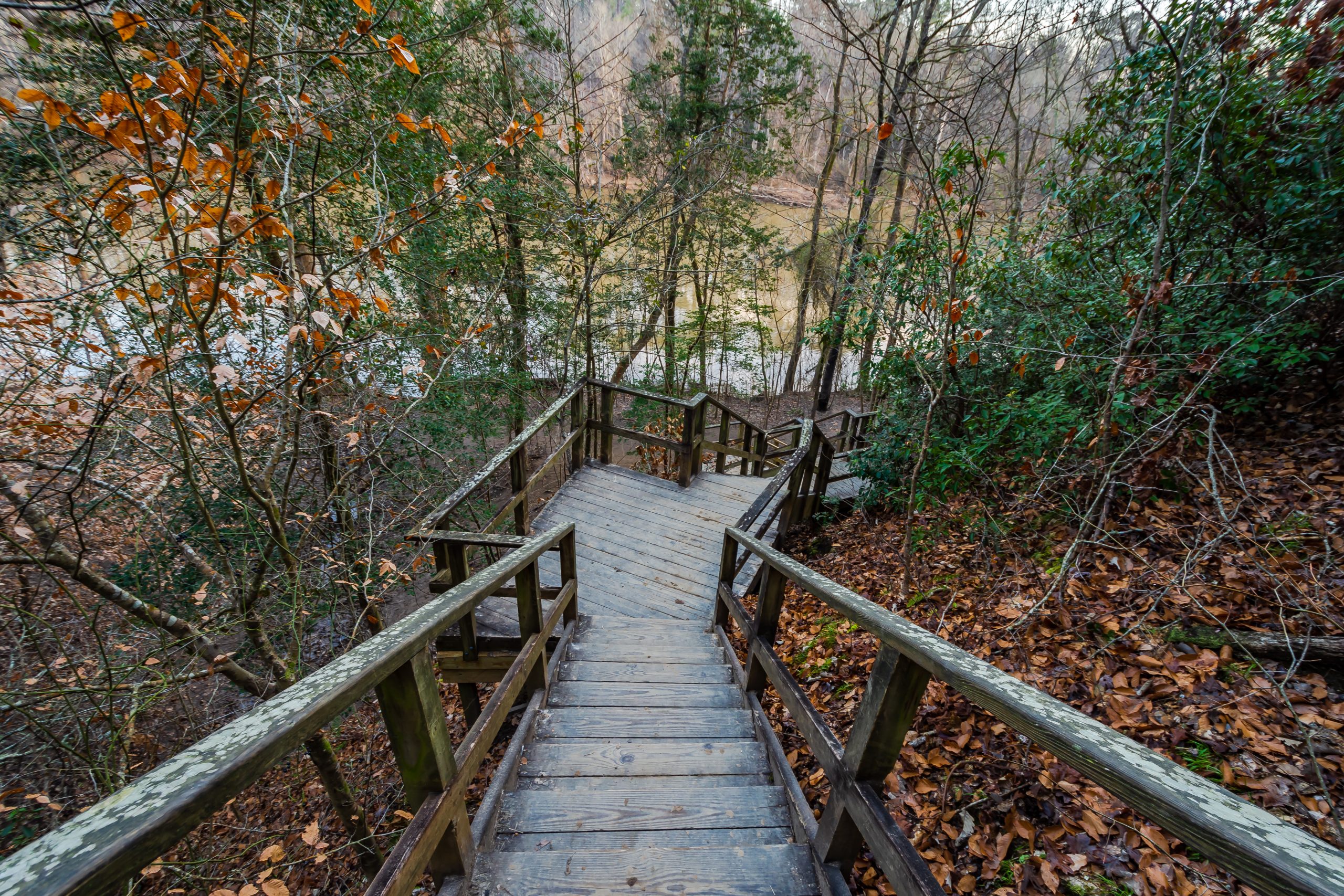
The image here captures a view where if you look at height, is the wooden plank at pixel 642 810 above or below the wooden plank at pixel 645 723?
above

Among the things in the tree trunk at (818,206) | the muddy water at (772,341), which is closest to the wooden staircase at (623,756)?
the muddy water at (772,341)

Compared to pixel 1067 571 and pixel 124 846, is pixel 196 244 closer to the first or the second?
pixel 124 846

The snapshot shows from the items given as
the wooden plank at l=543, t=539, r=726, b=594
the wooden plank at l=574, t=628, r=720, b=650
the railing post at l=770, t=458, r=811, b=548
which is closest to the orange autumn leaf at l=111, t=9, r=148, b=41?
the wooden plank at l=574, t=628, r=720, b=650

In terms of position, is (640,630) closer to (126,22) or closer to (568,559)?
(568,559)

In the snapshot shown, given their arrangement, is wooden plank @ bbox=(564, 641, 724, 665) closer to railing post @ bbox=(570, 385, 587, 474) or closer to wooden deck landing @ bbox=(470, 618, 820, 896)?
wooden deck landing @ bbox=(470, 618, 820, 896)

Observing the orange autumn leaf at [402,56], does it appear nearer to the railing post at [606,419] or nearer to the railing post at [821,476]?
the railing post at [606,419]

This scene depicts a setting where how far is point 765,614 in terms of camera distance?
2461 mm

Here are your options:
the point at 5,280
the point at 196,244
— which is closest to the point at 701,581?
the point at 5,280

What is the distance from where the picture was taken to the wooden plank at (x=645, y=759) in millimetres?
2178

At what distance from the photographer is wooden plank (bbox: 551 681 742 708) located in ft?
8.93

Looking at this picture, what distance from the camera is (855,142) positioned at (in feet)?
41.0

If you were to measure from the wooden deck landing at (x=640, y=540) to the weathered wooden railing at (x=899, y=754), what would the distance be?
221cm

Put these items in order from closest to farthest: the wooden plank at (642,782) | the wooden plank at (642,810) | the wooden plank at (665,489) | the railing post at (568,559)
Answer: the wooden plank at (642,810), the wooden plank at (642,782), the railing post at (568,559), the wooden plank at (665,489)

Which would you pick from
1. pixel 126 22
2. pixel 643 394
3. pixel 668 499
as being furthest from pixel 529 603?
pixel 668 499
